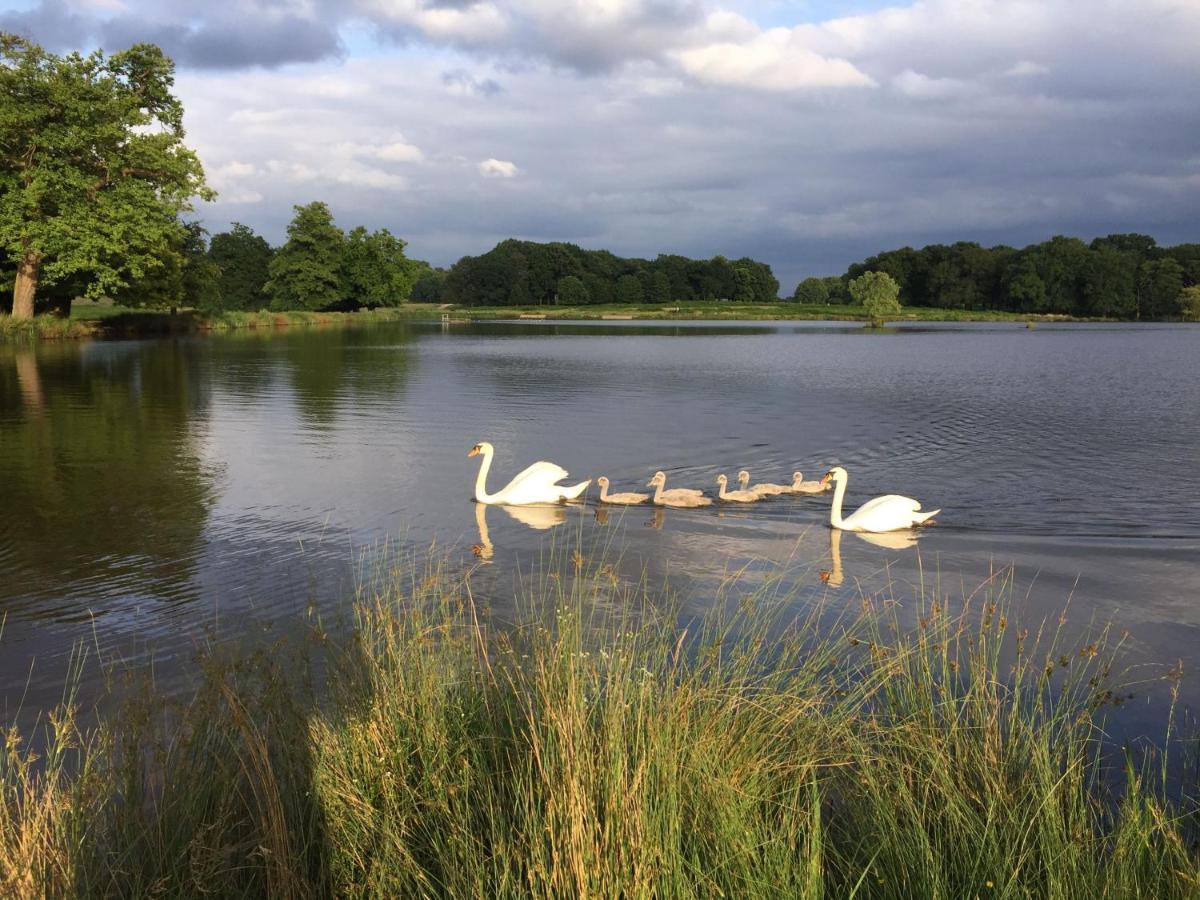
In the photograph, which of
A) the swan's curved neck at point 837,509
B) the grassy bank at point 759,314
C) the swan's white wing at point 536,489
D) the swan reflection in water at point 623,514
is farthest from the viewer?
the grassy bank at point 759,314

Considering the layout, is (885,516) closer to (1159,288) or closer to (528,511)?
(528,511)

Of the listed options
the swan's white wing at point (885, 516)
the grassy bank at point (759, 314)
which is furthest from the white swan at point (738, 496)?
the grassy bank at point (759, 314)

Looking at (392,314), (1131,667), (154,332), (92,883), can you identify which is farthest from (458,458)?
(392,314)

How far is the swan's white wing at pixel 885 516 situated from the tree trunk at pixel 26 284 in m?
49.4

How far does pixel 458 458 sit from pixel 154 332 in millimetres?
51187

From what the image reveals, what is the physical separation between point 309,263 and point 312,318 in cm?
2212

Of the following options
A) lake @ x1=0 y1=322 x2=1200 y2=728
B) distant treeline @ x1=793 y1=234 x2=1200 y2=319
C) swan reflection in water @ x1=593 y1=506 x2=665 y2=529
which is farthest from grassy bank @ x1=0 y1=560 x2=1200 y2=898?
distant treeline @ x1=793 y1=234 x2=1200 y2=319

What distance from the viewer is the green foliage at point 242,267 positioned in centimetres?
13075

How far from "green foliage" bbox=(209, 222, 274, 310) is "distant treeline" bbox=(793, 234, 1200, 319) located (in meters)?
114

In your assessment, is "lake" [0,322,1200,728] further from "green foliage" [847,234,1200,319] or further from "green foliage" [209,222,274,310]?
"green foliage" [847,234,1200,319]

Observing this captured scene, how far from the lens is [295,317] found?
274 feet

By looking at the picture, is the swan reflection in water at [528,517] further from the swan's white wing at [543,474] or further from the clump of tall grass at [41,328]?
the clump of tall grass at [41,328]

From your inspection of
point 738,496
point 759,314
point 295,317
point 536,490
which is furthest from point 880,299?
point 536,490

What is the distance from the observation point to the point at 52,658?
24.6 feet
